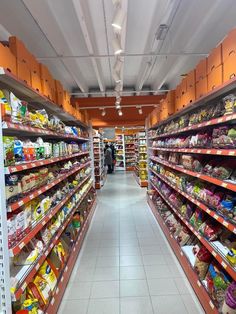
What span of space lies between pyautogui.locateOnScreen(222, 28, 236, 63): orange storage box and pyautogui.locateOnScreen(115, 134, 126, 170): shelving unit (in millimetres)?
16945

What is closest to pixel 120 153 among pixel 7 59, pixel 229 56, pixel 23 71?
pixel 23 71

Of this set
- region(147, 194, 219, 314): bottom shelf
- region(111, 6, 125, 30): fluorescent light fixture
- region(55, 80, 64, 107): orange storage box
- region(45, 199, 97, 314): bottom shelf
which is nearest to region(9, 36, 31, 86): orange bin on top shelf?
region(111, 6, 125, 30): fluorescent light fixture

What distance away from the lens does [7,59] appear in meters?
2.14

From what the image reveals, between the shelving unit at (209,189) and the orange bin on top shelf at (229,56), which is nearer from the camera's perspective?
the orange bin on top shelf at (229,56)

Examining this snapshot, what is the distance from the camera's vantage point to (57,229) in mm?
3287

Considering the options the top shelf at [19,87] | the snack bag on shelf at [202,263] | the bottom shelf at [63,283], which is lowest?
the bottom shelf at [63,283]

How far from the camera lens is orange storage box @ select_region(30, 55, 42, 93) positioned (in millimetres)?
2750

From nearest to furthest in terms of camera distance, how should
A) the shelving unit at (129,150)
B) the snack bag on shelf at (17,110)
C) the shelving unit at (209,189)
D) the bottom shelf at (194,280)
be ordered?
the snack bag on shelf at (17,110) < the shelving unit at (209,189) < the bottom shelf at (194,280) < the shelving unit at (129,150)

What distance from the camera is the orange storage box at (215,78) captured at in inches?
96.8

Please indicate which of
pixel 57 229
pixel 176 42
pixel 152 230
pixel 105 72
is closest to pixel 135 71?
pixel 105 72

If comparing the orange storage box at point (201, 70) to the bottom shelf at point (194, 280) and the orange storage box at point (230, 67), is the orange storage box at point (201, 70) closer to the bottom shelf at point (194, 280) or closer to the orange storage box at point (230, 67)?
the orange storage box at point (230, 67)

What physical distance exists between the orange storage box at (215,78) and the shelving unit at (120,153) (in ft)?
54.3

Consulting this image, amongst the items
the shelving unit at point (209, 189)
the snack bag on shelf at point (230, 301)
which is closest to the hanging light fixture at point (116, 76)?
the shelving unit at point (209, 189)

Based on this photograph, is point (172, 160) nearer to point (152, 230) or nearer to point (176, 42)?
point (152, 230)
